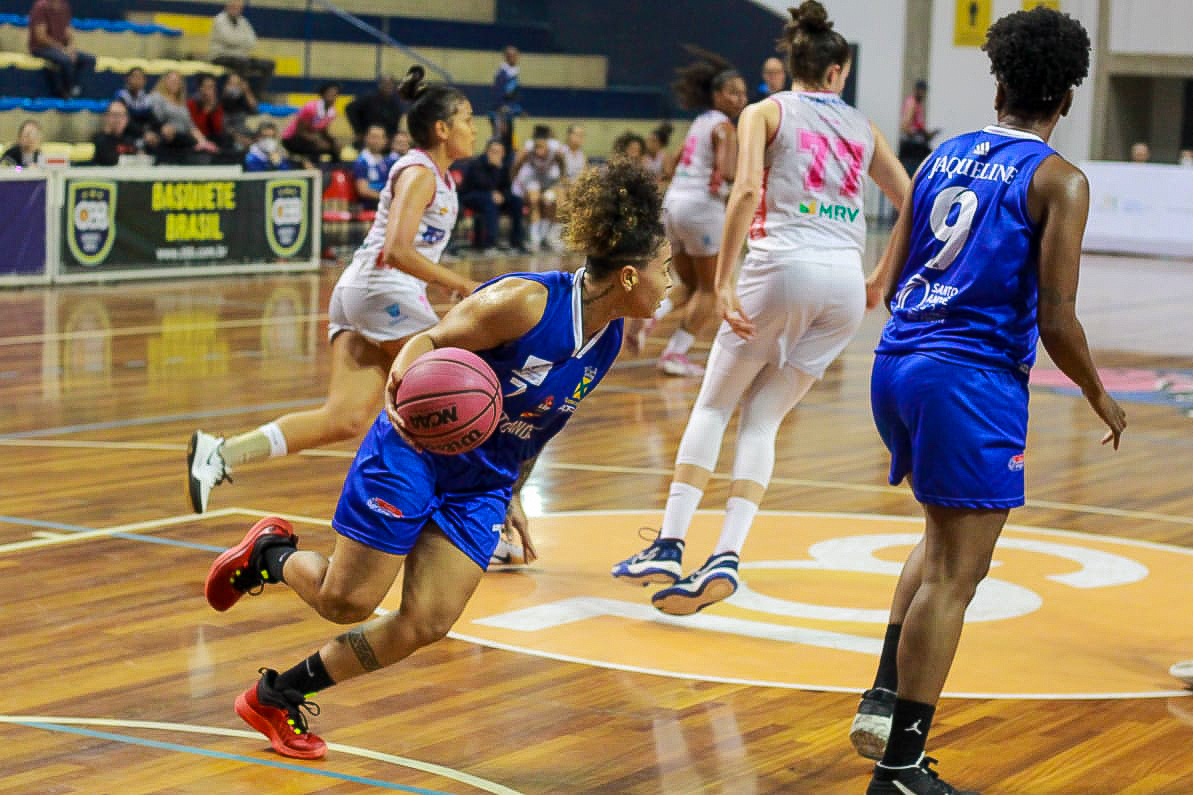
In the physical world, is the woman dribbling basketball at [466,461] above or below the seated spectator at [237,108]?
below

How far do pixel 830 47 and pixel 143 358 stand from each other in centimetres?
686

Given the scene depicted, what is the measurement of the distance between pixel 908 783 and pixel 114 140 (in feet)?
49.5

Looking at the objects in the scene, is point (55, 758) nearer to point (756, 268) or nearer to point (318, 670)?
point (318, 670)

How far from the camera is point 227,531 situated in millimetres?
6730

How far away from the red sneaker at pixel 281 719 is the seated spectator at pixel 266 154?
557 inches

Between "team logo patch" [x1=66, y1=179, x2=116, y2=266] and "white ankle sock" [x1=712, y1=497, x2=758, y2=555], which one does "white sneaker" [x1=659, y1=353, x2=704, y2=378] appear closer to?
"white ankle sock" [x1=712, y1=497, x2=758, y2=555]

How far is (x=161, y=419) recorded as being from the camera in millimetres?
9312

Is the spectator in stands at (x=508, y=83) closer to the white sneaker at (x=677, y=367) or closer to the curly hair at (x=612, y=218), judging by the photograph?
the white sneaker at (x=677, y=367)

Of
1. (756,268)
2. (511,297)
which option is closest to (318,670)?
(511,297)

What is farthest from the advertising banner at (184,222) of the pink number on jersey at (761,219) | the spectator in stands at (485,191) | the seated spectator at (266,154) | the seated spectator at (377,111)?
the pink number on jersey at (761,219)

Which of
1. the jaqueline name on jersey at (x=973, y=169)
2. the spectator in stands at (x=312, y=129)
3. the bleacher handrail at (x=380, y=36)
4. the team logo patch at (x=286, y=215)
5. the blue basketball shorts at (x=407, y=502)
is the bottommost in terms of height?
the blue basketball shorts at (x=407, y=502)

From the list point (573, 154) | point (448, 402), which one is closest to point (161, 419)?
point (448, 402)

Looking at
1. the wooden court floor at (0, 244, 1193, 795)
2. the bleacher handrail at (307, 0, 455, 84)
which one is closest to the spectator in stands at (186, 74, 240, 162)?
the bleacher handrail at (307, 0, 455, 84)

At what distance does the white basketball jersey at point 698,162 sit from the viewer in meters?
11.6
